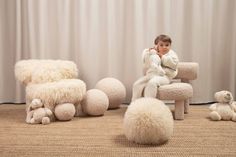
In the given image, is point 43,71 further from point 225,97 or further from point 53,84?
point 225,97

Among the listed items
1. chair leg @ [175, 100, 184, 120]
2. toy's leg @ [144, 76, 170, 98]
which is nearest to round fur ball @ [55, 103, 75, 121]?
toy's leg @ [144, 76, 170, 98]

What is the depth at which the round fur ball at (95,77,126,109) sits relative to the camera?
321 centimetres

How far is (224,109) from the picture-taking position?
2.84 m

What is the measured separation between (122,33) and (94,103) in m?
0.92

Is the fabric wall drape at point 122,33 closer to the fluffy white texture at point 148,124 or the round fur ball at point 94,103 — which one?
the round fur ball at point 94,103

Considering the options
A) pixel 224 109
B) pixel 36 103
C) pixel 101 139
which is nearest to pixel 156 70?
pixel 224 109

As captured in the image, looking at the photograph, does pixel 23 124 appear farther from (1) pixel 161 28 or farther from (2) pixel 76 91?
(1) pixel 161 28

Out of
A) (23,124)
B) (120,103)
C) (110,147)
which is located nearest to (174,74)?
(120,103)

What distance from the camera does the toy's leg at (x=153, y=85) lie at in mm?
2781

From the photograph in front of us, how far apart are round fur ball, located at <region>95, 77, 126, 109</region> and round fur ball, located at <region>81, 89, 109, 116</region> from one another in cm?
21

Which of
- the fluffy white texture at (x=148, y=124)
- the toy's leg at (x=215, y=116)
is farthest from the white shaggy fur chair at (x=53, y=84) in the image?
the toy's leg at (x=215, y=116)

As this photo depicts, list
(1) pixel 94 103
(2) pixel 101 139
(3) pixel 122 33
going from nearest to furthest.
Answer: (2) pixel 101 139
(1) pixel 94 103
(3) pixel 122 33

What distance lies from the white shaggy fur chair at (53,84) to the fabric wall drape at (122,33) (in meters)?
0.47

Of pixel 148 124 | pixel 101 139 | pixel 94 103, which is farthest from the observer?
pixel 94 103
